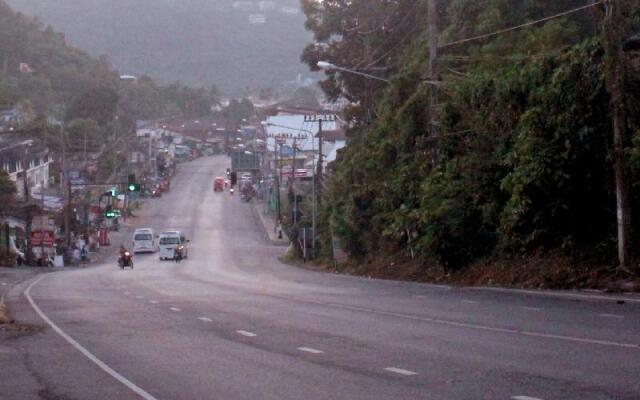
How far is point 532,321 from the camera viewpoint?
66.1 ft

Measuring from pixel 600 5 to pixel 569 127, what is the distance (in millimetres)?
3136

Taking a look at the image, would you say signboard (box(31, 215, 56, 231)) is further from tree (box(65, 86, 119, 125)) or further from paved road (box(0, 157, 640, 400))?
tree (box(65, 86, 119, 125))

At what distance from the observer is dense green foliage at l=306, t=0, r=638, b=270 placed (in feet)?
97.8

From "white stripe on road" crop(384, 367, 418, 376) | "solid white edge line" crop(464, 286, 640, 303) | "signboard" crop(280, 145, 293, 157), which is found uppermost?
"signboard" crop(280, 145, 293, 157)

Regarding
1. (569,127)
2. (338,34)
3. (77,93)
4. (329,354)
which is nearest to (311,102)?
(77,93)

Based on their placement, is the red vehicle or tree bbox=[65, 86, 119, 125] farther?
tree bbox=[65, 86, 119, 125]

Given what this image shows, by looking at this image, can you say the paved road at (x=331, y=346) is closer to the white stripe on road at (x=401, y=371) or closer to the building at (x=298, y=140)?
the white stripe on road at (x=401, y=371)

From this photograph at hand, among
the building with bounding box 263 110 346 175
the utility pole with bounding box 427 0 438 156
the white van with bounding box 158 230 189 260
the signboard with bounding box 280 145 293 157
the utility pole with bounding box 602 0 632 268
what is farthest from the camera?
the signboard with bounding box 280 145 293 157

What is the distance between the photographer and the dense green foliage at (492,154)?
29797 mm

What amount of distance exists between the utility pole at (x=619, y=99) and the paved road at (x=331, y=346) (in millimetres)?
2765

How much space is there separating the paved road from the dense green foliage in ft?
11.2

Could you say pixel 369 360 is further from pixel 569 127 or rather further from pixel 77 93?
pixel 77 93

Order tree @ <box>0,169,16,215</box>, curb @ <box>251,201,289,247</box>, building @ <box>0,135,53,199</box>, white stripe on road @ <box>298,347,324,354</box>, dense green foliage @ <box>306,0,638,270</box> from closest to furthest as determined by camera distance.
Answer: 1. white stripe on road @ <box>298,347,324,354</box>
2. dense green foliage @ <box>306,0,638,270</box>
3. tree @ <box>0,169,16,215</box>
4. building @ <box>0,135,53,199</box>
5. curb @ <box>251,201,289,247</box>

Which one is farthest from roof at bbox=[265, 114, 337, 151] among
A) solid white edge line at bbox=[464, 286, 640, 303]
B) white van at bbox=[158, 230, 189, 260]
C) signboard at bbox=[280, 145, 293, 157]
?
solid white edge line at bbox=[464, 286, 640, 303]
